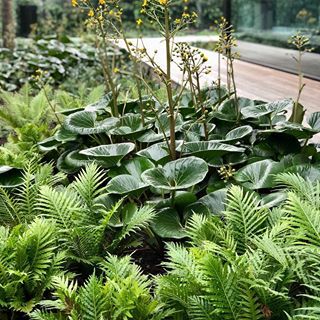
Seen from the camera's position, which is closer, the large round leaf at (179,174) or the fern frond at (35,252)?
the fern frond at (35,252)

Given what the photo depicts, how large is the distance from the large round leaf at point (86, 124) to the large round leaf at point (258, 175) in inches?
34.9

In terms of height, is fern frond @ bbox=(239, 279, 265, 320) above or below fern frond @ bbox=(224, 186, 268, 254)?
below

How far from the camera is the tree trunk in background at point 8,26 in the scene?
326 inches

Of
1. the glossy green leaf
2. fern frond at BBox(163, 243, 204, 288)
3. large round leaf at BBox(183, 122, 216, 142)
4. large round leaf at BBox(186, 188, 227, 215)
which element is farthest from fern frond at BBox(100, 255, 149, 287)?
large round leaf at BBox(183, 122, 216, 142)

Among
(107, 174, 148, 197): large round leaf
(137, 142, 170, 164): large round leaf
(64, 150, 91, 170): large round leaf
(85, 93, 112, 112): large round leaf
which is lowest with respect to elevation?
(64, 150, 91, 170): large round leaf

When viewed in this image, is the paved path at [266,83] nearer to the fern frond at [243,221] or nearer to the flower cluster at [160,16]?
the flower cluster at [160,16]

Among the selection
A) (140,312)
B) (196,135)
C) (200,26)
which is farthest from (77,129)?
(200,26)

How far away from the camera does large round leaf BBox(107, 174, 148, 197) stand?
2.27m

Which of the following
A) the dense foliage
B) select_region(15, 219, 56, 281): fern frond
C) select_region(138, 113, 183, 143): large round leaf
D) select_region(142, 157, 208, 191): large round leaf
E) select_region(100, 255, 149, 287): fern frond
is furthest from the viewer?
the dense foliage

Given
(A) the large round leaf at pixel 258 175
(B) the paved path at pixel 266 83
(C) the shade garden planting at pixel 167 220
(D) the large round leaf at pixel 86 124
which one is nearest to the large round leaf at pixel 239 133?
(C) the shade garden planting at pixel 167 220

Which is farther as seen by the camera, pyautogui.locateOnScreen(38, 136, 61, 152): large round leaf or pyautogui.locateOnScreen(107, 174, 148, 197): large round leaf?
pyautogui.locateOnScreen(38, 136, 61, 152): large round leaf

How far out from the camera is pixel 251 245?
1.94m

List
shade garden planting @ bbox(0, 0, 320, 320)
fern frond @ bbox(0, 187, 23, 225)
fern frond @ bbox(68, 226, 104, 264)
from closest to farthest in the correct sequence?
shade garden planting @ bbox(0, 0, 320, 320)
fern frond @ bbox(68, 226, 104, 264)
fern frond @ bbox(0, 187, 23, 225)

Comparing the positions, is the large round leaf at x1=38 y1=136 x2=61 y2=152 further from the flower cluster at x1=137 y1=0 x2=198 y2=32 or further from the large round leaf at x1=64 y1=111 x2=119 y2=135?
the flower cluster at x1=137 y1=0 x2=198 y2=32
